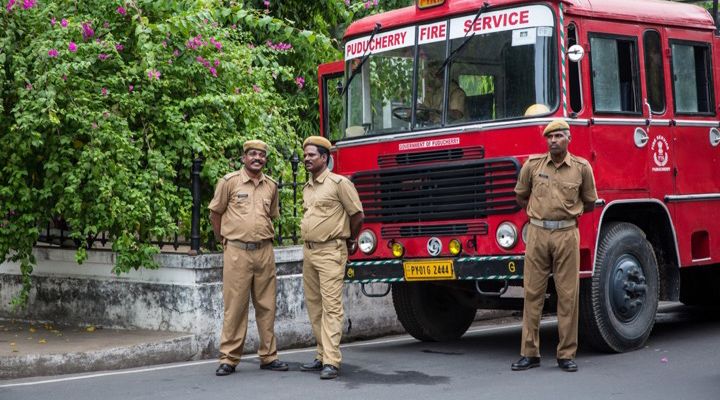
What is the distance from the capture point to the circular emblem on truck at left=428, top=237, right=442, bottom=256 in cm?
1030

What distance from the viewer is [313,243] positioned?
9648 millimetres

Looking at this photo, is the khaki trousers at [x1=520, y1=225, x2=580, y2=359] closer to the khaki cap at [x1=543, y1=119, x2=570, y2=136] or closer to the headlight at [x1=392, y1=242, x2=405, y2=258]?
the khaki cap at [x1=543, y1=119, x2=570, y2=136]

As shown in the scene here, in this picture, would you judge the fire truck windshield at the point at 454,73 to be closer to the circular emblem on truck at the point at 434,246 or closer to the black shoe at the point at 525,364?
the circular emblem on truck at the point at 434,246

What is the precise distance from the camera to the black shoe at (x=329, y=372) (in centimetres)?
928

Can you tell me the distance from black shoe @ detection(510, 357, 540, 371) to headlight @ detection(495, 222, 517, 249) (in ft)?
3.02

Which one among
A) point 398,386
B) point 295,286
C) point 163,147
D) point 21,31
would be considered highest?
point 21,31

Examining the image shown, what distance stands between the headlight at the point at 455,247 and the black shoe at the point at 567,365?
1257mm

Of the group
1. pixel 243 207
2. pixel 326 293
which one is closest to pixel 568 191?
pixel 326 293

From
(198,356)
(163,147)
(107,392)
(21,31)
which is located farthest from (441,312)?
(21,31)

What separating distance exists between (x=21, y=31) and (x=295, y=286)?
11.7 feet

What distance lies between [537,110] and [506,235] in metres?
1.05

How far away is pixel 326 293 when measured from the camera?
9.52 meters

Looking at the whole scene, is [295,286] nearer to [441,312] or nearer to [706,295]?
[441,312]

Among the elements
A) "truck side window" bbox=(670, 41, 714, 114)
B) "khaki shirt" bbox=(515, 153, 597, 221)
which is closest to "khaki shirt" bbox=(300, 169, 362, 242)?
"khaki shirt" bbox=(515, 153, 597, 221)
